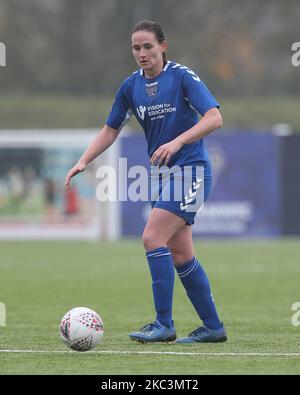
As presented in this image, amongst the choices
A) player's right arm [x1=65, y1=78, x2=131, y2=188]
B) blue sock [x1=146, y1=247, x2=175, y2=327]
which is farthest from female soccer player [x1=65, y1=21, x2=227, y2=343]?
player's right arm [x1=65, y1=78, x2=131, y2=188]

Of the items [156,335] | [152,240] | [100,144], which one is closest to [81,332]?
[156,335]

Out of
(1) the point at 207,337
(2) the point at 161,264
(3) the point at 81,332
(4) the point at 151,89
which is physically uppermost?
(4) the point at 151,89

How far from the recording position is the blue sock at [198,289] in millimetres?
7820

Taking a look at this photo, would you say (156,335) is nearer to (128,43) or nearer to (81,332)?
(81,332)

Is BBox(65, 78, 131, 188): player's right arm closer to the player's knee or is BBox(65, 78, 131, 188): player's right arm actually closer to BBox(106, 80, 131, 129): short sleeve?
BBox(106, 80, 131, 129): short sleeve

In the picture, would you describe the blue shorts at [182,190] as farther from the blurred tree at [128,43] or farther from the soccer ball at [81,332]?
the blurred tree at [128,43]

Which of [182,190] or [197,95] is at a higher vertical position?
[197,95]

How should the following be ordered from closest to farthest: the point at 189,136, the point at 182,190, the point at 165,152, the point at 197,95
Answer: the point at 165,152 → the point at 189,136 → the point at 197,95 → the point at 182,190

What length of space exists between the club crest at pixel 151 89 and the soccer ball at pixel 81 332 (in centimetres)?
153

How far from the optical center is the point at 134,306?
431 inches

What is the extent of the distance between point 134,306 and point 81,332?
368 cm

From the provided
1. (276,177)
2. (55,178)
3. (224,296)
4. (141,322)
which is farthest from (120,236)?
(141,322)

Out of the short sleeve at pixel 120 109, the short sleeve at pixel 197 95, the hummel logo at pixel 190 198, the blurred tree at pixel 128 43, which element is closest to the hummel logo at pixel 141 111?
the short sleeve at pixel 120 109

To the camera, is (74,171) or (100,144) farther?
(100,144)
